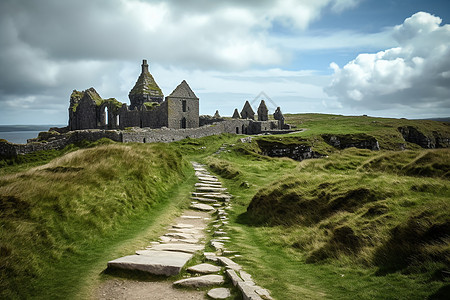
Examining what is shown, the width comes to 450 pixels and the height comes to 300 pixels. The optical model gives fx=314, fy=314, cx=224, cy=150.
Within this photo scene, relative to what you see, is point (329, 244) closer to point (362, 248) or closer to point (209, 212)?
point (362, 248)

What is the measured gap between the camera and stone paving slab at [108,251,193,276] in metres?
6.38

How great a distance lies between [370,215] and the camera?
821 centimetres

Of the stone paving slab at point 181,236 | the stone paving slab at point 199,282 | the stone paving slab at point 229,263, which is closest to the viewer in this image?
the stone paving slab at point 199,282

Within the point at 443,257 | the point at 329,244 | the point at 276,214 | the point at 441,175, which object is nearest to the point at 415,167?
the point at 441,175

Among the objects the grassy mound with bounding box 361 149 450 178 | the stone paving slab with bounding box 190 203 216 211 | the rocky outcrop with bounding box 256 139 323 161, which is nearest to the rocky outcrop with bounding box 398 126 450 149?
the rocky outcrop with bounding box 256 139 323 161

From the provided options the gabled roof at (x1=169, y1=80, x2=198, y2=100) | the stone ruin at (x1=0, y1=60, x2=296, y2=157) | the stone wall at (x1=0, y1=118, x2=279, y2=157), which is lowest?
the stone wall at (x1=0, y1=118, x2=279, y2=157)

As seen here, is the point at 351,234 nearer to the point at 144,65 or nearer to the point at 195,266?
the point at 195,266

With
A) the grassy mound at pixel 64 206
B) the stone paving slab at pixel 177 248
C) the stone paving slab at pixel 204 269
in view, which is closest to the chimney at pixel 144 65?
the grassy mound at pixel 64 206

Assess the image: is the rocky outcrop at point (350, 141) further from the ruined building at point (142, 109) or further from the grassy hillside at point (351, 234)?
the grassy hillside at point (351, 234)

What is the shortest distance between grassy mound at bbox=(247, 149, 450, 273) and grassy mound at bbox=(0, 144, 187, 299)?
492cm

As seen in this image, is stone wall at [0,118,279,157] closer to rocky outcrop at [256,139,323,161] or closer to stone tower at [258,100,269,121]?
rocky outcrop at [256,139,323,161]

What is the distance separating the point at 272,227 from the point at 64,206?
21.2 feet

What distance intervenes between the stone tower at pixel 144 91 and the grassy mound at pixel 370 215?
49068mm

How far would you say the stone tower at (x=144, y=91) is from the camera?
2277 inches
